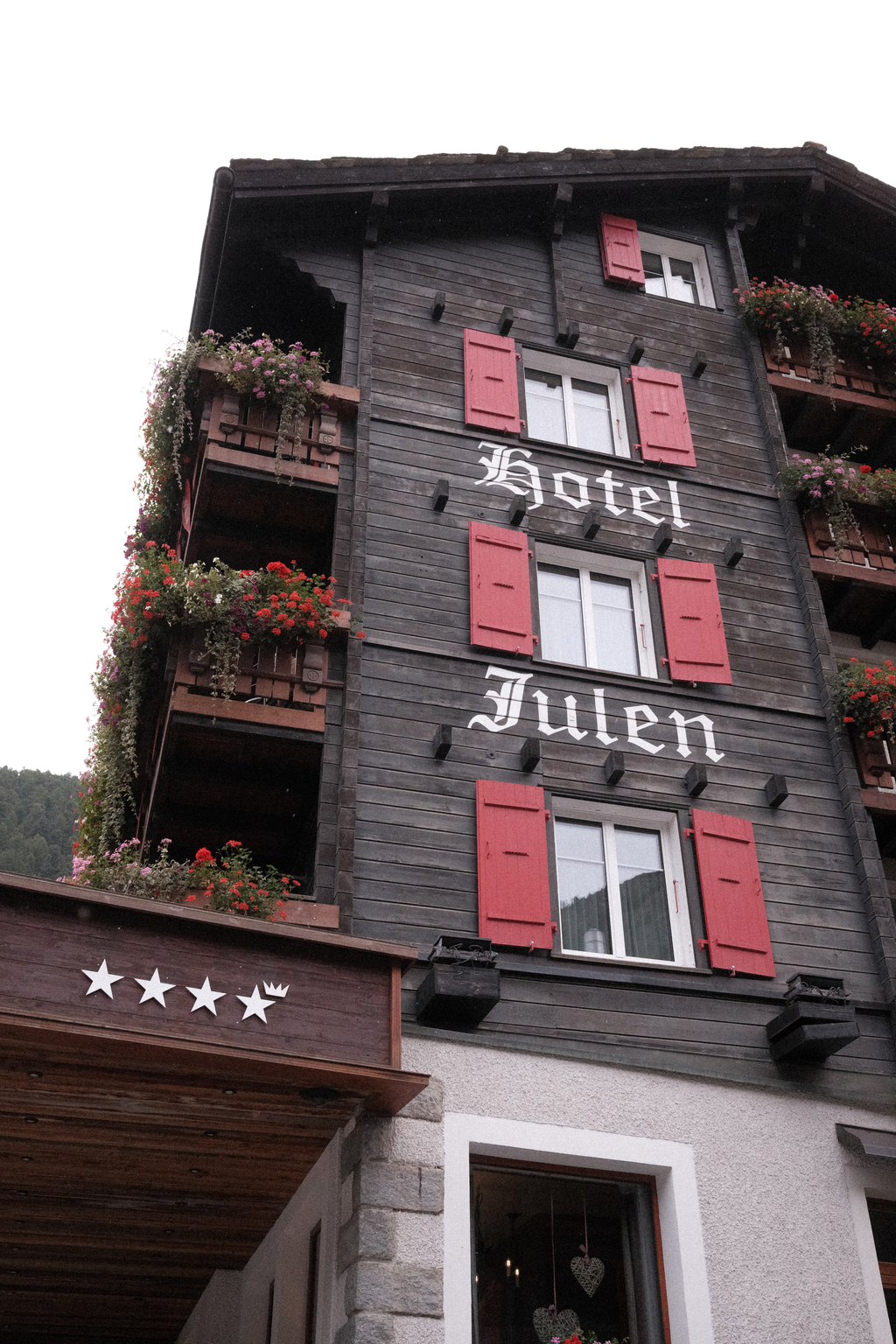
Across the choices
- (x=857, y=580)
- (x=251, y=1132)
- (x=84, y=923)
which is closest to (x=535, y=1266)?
(x=251, y=1132)

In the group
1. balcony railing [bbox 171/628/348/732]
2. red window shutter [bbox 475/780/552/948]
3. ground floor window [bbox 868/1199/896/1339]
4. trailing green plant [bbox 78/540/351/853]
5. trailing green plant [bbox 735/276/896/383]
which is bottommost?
ground floor window [bbox 868/1199/896/1339]

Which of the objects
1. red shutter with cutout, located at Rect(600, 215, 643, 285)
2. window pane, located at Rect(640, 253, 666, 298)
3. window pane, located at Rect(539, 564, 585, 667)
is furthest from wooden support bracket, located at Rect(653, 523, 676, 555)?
window pane, located at Rect(640, 253, 666, 298)

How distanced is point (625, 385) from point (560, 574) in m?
2.85

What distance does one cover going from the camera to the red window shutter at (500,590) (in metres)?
11.4

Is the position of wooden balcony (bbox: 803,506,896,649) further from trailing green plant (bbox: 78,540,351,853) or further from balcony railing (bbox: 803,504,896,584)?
trailing green plant (bbox: 78,540,351,853)

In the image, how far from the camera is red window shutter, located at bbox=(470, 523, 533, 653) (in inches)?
451

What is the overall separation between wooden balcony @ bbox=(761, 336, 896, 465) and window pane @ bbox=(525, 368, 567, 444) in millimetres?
2570

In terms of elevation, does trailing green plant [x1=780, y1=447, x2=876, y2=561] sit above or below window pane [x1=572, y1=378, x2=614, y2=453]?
below

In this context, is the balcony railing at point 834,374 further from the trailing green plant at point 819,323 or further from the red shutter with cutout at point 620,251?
the red shutter with cutout at point 620,251

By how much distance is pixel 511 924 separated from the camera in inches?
388

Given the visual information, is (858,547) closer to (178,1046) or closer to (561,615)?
(561,615)

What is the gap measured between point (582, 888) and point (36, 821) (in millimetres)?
20262

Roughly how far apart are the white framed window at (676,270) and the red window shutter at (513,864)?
7.78 m

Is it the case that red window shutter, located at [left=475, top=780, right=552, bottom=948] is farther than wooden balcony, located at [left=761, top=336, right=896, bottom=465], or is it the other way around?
wooden balcony, located at [left=761, top=336, right=896, bottom=465]
